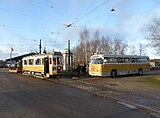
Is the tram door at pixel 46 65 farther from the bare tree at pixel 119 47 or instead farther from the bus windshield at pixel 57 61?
the bare tree at pixel 119 47

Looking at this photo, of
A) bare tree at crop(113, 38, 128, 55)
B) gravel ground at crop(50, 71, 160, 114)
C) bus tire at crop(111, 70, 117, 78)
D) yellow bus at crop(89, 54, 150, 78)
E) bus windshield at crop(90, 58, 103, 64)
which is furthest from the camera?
bare tree at crop(113, 38, 128, 55)

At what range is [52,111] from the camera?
949 cm

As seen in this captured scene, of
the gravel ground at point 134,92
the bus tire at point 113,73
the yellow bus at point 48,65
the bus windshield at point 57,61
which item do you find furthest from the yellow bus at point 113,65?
the gravel ground at point 134,92

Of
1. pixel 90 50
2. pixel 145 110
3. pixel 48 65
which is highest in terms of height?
pixel 90 50

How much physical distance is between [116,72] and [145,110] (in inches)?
828

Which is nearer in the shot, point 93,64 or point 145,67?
point 93,64

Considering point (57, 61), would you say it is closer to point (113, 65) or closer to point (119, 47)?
point (113, 65)

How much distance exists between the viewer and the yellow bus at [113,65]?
96.3ft

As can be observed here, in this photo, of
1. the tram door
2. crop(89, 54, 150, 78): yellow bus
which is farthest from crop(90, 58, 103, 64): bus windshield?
the tram door

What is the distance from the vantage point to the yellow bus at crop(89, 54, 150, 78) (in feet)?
96.3

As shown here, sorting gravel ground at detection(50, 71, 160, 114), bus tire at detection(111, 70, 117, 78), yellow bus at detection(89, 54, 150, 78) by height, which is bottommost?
gravel ground at detection(50, 71, 160, 114)

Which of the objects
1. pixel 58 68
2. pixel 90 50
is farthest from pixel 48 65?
pixel 90 50

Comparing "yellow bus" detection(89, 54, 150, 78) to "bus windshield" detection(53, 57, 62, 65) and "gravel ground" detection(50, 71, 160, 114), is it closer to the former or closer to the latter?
"bus windshield" detection(53, 57, 62, 65)

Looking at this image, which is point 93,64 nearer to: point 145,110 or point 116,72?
point 116,72
